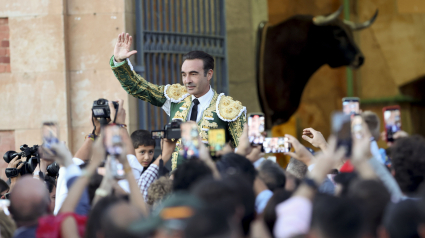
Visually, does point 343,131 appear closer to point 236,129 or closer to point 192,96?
point 236,129

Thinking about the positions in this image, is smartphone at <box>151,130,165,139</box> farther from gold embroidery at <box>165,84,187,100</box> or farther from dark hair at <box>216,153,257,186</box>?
gold embroidery at <box>165,84,187,100</box>

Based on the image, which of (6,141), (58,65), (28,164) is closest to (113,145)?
(28,164)

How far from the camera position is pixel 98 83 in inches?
256

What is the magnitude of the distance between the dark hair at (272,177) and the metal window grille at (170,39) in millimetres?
3554

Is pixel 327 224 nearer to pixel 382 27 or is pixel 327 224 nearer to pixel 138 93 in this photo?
pixel 138 93

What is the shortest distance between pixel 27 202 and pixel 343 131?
4.22 feet

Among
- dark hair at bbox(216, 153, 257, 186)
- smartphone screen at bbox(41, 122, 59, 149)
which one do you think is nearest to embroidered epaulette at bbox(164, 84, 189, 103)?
dark hair at bbox(216, 153, 257, 186)

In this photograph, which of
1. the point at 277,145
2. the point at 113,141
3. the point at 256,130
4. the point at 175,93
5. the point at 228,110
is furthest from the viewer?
the point at 175,93

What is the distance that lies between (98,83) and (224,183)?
439 cm

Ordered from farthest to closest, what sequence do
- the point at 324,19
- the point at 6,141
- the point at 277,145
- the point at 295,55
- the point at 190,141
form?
the point at 295,55 → the point at 324,19 → the point at 6,141 → the point at 277,145 → the point at 190,141

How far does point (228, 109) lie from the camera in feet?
14.9

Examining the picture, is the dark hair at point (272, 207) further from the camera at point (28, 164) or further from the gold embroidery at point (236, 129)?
the camera at point (28, 164)

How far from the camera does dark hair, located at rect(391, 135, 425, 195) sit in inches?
104

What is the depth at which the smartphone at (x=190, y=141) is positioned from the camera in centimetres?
296
